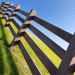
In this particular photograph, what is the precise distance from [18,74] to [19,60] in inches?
38.5

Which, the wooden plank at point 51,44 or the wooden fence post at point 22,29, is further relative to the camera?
the wooden fence post at point 22,29

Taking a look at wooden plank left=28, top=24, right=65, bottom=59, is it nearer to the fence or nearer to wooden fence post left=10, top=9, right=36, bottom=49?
the fence

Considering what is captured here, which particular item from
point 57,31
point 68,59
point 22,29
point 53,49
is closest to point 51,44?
point 53,49

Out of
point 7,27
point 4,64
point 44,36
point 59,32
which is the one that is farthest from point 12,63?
point 7,27

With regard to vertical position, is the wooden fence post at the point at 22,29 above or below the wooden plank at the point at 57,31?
below

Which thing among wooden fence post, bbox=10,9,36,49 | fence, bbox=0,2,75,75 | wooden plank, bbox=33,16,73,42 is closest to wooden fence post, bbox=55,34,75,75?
fence, bbox=0,2,75,75

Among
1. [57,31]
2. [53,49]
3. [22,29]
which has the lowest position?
[22,29]

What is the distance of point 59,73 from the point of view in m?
3.25

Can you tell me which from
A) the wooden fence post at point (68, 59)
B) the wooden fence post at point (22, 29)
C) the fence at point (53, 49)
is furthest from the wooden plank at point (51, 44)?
the wooden fence post at point (22, 29)

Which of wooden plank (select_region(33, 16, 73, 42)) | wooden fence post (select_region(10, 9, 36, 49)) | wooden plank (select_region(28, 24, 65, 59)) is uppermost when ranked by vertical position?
wooden plank (select_region(33, 16, 73, 42))

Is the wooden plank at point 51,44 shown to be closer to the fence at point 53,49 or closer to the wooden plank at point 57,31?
the fence at point 53,49

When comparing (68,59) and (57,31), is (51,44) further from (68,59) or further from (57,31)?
(68,59)

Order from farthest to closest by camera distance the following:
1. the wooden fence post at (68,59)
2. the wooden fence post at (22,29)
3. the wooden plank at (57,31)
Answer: the wooden fence post at (22,29) → the wooden plank at (57,31) → the wooden fence post at (68,59)

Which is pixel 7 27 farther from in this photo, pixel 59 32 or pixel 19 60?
pixel 59 32
